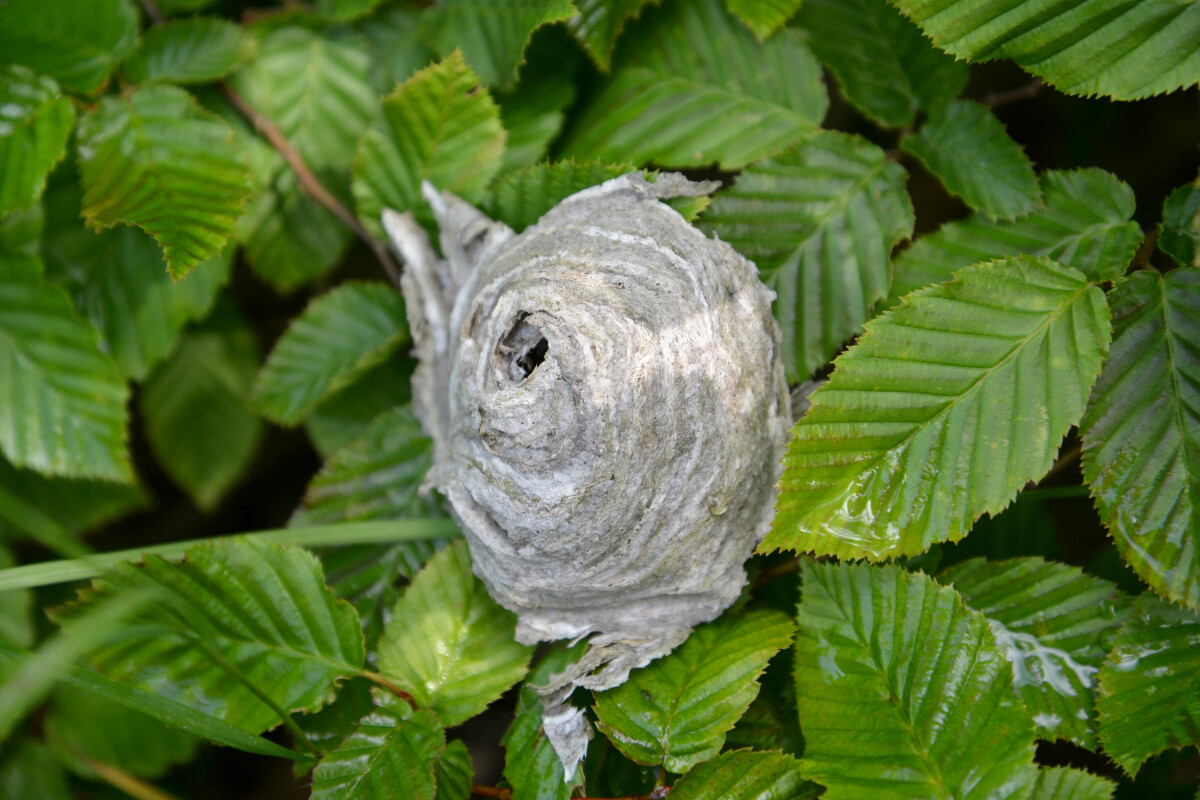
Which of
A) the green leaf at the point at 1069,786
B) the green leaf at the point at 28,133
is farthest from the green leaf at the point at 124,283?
the green leaf at the point at 1069,786

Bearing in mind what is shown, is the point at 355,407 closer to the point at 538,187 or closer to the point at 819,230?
the point at 538,187

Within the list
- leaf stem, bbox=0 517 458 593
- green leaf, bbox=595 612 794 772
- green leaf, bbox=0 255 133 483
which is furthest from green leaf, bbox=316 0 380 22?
green leaf, bbox=595 612 794 772

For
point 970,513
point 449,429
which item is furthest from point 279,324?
point 970,513

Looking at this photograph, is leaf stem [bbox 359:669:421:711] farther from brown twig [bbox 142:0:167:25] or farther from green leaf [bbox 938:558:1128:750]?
brown twig [bbox 142:0:167:25]

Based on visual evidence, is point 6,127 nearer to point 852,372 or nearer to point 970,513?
point 852,372

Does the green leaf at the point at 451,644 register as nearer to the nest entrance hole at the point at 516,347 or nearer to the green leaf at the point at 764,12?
Answer: the nest entrance hole at the point at 516,347

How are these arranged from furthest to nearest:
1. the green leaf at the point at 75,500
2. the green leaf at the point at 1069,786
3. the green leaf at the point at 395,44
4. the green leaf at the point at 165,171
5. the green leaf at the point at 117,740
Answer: the green leaf at the point at 75,500, the green leaf at the point at 117,740, the green leaf at the point at 395,44, the green leaf at the point at 165,171, the green leaf at the point at 1069,786
